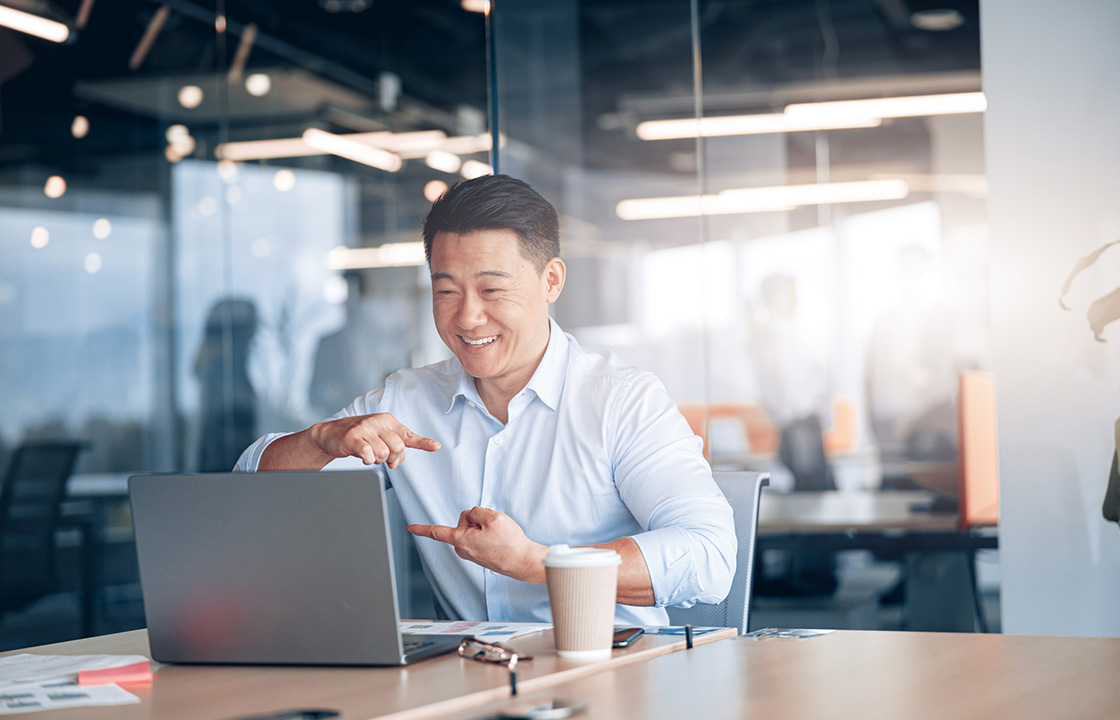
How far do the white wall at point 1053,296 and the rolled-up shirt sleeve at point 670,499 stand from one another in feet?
4.25

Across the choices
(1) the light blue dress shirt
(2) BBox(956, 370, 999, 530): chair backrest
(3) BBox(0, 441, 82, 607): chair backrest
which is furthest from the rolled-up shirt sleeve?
(3) BBox(0, 441, 82, 607): chair backrest

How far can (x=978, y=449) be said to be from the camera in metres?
3.46

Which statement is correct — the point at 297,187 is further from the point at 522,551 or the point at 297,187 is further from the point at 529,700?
the point at 529,700

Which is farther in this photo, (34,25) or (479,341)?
(34,25)

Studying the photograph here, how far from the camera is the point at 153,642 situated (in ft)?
4.56

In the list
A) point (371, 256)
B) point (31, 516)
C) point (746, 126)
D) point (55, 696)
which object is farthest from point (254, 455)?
point (746, 126)

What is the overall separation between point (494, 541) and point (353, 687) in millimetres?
309

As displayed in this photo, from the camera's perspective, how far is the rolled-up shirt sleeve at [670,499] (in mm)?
1562

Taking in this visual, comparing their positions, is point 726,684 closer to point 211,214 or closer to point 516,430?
point 516,430

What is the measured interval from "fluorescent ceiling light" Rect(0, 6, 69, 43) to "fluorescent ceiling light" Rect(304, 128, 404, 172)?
3.46 ft

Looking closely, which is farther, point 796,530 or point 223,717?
point 796,530

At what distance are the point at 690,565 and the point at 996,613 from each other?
9.88 feet

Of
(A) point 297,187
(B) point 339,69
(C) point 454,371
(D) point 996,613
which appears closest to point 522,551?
(C) point 454,371

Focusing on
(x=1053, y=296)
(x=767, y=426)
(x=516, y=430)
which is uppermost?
(x=1053, y=296)
